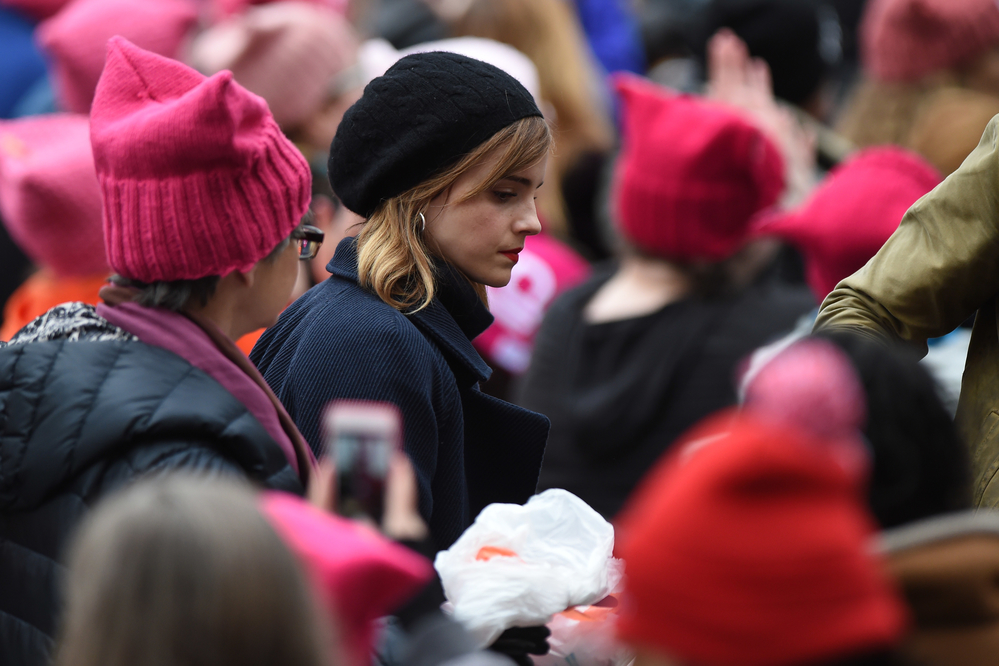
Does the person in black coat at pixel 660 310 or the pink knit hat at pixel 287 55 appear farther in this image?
the pink knit hat at pixel 287 55

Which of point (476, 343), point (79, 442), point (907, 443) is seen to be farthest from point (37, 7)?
point (907, 443)

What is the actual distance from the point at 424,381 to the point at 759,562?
1.37 metres

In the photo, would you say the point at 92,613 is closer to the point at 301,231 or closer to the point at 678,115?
the point at 301,231

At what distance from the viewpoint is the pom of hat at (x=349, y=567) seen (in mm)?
1494

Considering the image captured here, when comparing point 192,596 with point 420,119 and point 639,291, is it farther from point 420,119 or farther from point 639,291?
point 639,291

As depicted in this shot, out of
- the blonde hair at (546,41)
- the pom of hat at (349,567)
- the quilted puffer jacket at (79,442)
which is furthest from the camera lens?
the blonde hair at (546,41)

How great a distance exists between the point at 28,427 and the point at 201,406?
313mm

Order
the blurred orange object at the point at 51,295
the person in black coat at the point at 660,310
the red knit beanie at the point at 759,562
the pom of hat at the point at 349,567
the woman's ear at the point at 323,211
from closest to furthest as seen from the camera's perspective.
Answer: the red knit beanie at the point at 759,562 < the pom of hat at the point at 349,567 < the person in black coat at the point at 660,310 < the blurred orange object at the point at 51,295 < the woman's ear at the point at 323,211

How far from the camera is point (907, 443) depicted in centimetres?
163

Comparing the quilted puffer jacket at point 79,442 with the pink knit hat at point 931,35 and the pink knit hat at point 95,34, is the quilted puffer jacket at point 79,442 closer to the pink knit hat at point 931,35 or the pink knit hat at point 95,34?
the pink knit hat at point 95,34

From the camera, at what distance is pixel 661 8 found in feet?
25.4

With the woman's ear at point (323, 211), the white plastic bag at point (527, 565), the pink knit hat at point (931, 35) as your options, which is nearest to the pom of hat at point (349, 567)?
the white plastic bag at point (527, 565)

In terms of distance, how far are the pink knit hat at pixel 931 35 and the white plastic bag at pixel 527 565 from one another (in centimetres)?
333

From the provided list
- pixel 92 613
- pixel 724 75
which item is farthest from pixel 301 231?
pixel 724 75
